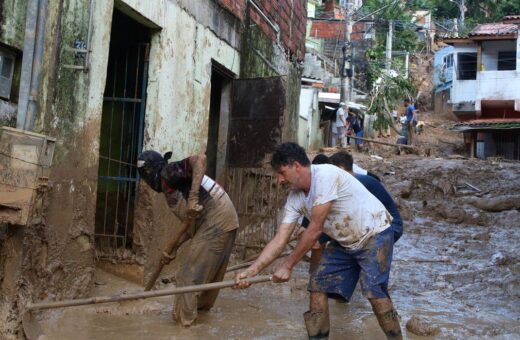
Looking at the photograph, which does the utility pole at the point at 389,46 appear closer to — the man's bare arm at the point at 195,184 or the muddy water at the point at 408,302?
the muddy water at the point at 408,302

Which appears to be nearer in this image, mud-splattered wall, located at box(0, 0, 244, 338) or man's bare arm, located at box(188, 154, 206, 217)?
mud-splattered wall, located at box(0, 0, 244, 338)

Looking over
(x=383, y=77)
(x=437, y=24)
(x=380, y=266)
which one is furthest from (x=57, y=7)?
(x=437, y=24)

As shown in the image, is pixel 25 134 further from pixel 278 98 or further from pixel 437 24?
pixel 437 24

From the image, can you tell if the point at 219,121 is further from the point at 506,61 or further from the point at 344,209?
the point at 506,61

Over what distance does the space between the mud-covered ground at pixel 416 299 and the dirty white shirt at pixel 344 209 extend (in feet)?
4.01

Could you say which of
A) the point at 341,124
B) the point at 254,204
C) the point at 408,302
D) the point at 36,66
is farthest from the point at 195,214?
the point at 341,124

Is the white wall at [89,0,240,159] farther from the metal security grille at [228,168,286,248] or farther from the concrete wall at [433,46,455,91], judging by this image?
the concrete wall at [433,46,455,91]

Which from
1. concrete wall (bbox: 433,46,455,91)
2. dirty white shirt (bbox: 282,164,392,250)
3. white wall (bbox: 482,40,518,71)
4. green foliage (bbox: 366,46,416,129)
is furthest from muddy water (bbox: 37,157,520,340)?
concrete wall (bbox: 433,46,455,91)

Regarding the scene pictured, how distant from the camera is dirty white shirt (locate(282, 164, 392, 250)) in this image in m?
4.03

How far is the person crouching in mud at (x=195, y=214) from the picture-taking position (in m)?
5.08

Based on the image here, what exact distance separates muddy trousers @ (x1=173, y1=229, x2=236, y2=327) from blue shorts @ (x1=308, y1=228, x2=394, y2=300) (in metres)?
1.12

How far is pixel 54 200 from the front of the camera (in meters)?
4.96

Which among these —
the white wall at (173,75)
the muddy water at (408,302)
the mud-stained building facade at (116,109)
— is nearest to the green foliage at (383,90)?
the muddy water at (408,302)

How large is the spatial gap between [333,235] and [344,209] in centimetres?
23
